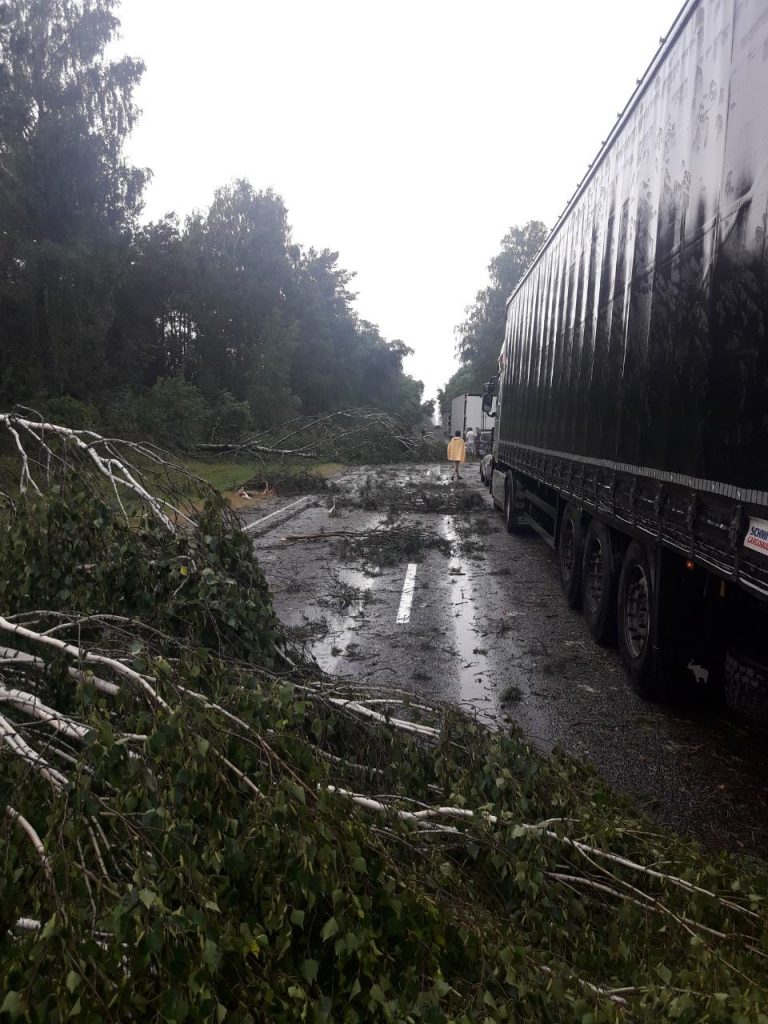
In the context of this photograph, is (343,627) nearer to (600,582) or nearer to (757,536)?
(600,582)

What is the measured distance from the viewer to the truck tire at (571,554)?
885 centimetres

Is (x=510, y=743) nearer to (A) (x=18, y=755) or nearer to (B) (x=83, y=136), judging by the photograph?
(A) (x=18, y=755)

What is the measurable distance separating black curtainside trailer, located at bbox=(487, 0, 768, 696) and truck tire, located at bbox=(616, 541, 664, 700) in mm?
19

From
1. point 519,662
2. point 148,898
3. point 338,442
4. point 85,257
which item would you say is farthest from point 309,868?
point 85,257

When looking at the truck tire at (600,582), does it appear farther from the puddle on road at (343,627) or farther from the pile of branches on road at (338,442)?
the pile of branches on road at (338,442)

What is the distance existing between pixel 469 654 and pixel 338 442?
17.2 metres

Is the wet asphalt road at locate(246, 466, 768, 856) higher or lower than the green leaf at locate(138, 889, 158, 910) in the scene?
lower

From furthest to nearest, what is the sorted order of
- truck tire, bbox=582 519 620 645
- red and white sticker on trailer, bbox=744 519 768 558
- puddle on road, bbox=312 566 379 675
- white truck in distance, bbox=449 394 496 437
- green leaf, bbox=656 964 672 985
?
1. white truck in distance, bbox=449 394 496 437
2. truck tire, bbox=582 519 620 645
3. puddle on road, bbox=312 566 379 675
4. red and white sticker on trailer, bbox=744 519 768 558
5. green leaf, bbox=656 964 672 985

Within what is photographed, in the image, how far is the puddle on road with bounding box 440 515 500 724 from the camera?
6262mm

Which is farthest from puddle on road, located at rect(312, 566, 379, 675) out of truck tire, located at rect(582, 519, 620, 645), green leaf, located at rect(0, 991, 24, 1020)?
green leaf, located at rect(0, 991, 24, 1020)

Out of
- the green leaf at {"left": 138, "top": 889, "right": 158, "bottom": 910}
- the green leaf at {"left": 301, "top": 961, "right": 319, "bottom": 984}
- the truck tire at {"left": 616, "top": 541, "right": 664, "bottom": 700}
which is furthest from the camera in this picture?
the truck tire at {"left": 616, "top": 541, "right": 664, "bottom": 700}

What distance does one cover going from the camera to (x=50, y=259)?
29.2 m

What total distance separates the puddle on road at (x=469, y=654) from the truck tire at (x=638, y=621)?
108cm

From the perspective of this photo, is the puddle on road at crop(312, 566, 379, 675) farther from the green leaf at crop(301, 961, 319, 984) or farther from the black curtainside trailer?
the green leaf at crop(301, 961, 319, 984)
